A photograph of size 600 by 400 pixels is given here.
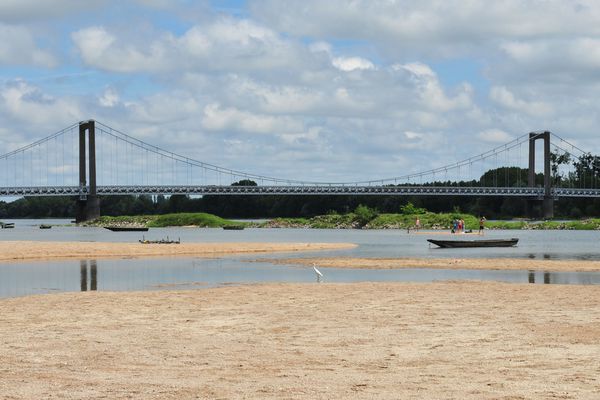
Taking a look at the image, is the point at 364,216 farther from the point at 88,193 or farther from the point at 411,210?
the point at 88,193

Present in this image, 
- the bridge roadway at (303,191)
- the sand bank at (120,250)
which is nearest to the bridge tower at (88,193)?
the bridge roadway at (303,191)

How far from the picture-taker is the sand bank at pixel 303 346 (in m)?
12.6

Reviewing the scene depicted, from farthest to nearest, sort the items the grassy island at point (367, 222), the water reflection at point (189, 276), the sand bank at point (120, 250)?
the grassy island at point (367, 222) → the sand bank at point (120, 250) → the water reflection at point (189, 276)

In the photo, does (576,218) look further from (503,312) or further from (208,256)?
(503,312)

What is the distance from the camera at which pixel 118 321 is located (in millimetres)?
20219

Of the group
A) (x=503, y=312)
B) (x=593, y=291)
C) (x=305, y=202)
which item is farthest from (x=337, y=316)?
(x=305, y=202)

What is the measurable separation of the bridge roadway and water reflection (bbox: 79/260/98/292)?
10287cm

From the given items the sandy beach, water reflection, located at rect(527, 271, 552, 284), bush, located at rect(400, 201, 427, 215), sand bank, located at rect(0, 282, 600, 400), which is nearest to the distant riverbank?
bush, located at rect(400, 201, 427, 215)

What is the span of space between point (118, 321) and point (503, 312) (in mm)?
8424

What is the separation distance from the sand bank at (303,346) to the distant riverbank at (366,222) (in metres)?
98.6

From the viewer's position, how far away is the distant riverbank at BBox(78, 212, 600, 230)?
128375 mm

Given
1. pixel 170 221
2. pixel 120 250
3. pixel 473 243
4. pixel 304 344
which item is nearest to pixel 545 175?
pixel 170 221

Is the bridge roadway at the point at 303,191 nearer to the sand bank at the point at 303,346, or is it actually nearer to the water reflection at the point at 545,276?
the water reflection at the point at 545,276

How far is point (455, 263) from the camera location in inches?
1759
